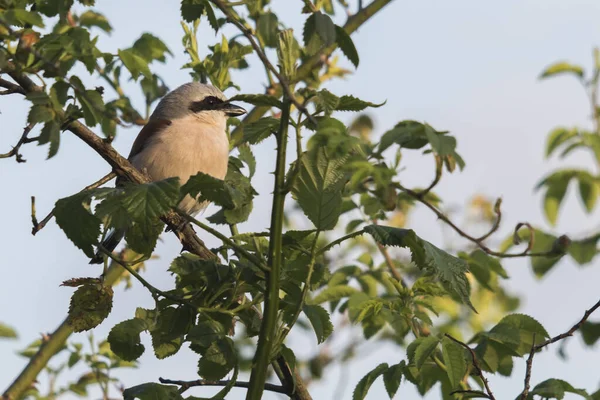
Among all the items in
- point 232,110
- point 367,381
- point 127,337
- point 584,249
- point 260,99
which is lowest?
point 127,337

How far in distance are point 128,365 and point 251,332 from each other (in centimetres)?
228

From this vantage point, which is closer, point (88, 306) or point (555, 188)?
point (88, 306)

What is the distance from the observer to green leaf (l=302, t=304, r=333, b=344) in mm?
2742

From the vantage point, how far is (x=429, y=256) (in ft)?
7.73

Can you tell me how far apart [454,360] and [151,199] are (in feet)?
4.02

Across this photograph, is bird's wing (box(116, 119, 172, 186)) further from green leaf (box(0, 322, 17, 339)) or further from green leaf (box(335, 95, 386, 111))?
green leaf (box(335, 95, 386, 111))

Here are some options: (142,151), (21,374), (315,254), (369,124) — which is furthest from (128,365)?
(315,254)

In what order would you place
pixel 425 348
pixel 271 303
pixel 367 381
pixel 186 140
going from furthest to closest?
pixel 186 140
pixel 367 381
pixel 425 348
pixel 271 303

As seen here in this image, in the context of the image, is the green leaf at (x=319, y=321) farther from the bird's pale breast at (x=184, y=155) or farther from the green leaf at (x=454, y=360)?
the bird's pale breast at (x=184, y=155)

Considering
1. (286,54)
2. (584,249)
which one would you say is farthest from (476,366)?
(584,249)

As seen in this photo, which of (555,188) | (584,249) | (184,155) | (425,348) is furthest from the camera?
(184,155)

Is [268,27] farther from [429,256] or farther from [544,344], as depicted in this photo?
[544,344]

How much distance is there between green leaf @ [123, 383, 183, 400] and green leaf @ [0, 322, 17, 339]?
2.00 meters

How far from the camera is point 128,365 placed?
189 inches
